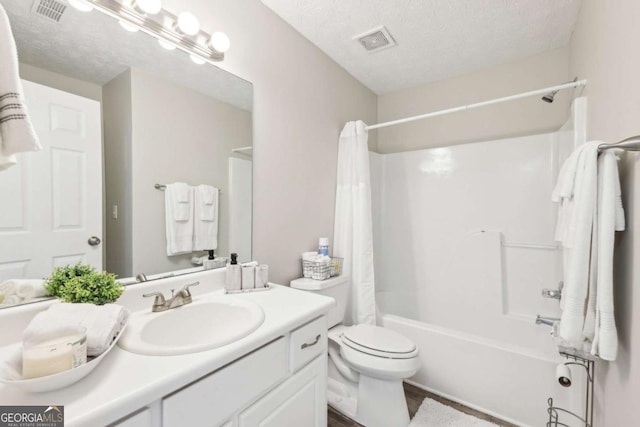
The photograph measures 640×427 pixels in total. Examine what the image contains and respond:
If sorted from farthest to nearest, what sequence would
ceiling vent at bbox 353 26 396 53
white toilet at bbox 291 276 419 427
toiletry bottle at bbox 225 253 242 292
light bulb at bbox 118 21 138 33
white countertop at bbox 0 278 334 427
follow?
ceiling vent at bbox 353 26 396 53
white toilet at bbox 291 276 419 427
toiletry bottle at bbox 225 253 242 292
light bulb at bbox 118 21 138 33
white countertop at bbox 0 278 334 427

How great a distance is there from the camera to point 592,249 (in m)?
0.87

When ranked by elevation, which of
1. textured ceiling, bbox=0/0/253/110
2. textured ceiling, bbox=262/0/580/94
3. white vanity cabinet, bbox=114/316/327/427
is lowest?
white vanity cabinet, bbox=114/316/327/427

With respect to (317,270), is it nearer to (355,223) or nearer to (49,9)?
(355,223)

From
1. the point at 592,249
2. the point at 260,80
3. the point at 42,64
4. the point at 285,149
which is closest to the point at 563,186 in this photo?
the point at 592,249

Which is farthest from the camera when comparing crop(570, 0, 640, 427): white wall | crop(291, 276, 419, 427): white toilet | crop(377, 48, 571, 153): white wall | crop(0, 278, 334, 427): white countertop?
crop(377, 48, 571, 153): white wall

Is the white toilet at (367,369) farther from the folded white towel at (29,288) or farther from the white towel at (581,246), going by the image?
the folded white towel at (29,288)

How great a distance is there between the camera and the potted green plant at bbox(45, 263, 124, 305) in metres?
0.86

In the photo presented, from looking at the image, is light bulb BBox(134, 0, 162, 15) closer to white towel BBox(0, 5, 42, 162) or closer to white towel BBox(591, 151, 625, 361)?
white towel BBox(0, 5, 42, 162)

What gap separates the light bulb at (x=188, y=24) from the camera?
112 centimetres

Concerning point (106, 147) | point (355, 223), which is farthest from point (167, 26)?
point (355, 223)

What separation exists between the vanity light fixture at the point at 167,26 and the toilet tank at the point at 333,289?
4.14ft

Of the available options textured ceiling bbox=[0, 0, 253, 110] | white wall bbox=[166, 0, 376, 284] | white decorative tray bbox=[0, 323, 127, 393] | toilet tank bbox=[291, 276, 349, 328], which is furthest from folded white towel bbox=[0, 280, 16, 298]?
toilet tank bbox=[291, 276, 349, 328]

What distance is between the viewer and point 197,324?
106 centimetres

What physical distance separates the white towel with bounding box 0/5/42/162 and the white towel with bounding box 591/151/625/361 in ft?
5.36
